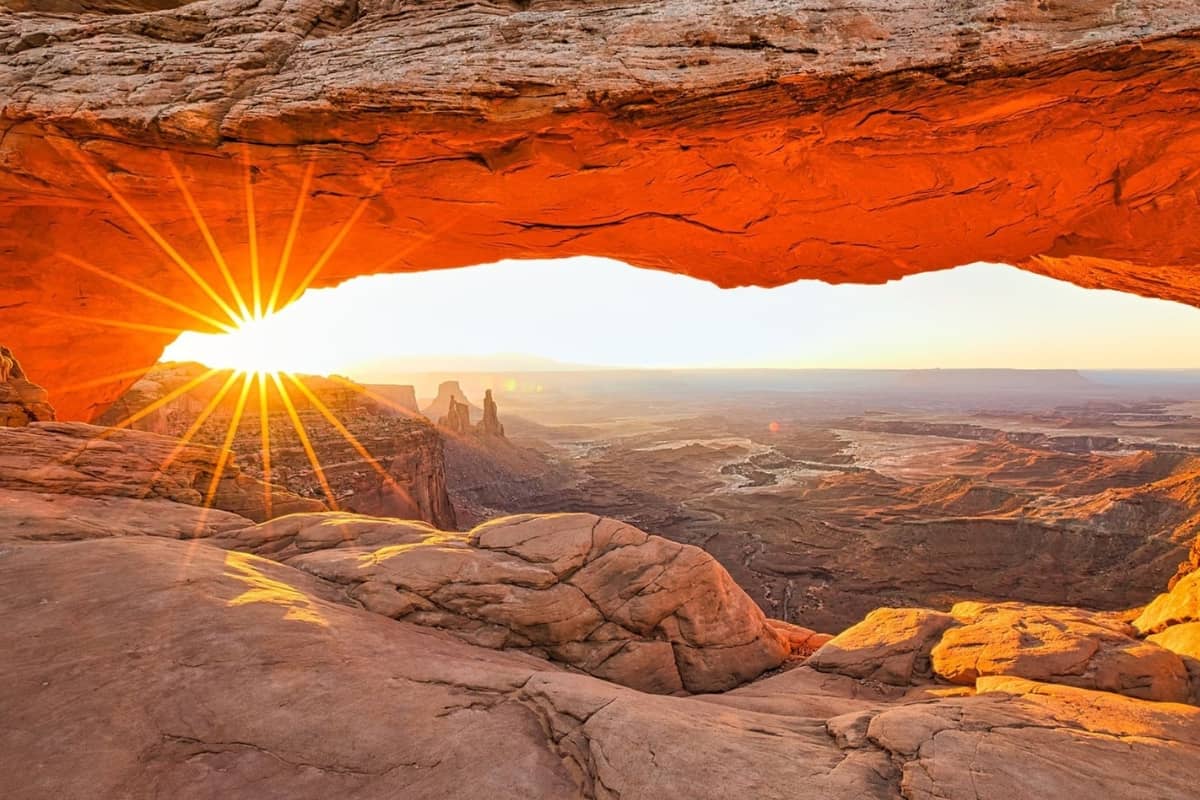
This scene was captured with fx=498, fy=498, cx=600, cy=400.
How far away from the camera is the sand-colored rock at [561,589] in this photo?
21.3 feet

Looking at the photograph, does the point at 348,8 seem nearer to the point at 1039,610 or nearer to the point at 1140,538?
the point at 1039,610

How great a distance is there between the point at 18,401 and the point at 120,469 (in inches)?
116

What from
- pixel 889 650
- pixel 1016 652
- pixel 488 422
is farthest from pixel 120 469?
pixel 488 422

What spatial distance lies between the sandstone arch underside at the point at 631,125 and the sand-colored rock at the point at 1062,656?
6.24 m

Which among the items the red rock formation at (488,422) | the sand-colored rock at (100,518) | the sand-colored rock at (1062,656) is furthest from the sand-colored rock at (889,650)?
the red rock formation at (488,422)

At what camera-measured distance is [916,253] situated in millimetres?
9266

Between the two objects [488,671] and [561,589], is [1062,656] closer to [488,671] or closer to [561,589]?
[561,589]

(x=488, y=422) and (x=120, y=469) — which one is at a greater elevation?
(x=120, y=469)

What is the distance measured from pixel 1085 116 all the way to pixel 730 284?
5728mm

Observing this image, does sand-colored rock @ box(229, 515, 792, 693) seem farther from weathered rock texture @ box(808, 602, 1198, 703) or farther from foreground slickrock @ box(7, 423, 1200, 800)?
weathered rock texture @ box(808, 602, 1198, 703)

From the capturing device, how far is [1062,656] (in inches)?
244

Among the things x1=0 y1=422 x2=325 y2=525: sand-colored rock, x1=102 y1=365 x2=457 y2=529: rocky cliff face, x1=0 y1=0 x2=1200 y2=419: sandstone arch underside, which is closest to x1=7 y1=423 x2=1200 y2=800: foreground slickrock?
x1=0 y1=422 x2=325 y2=525: sand-colored rock

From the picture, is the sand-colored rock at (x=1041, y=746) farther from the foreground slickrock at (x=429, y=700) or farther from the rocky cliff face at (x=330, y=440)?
the rocky cliff face at (x=330, y=440)

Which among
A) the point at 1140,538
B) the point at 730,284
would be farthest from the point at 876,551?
the point at 730,284
